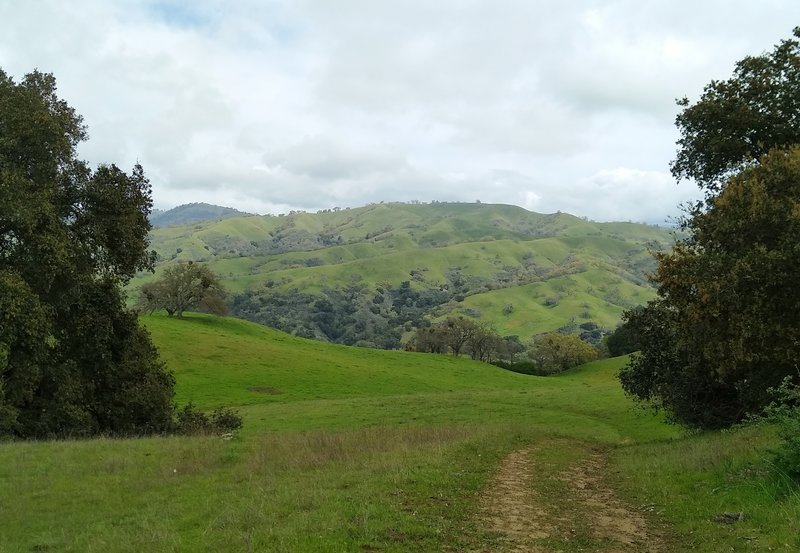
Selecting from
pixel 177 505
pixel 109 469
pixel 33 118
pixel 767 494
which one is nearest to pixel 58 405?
pixel 109 469

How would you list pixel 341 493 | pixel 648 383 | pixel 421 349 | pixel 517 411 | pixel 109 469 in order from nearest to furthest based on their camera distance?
1. pixel 341 493
2. pixel 109 469
3. pixel 648 383
4. pixel 517 411
5. pixel 421 349

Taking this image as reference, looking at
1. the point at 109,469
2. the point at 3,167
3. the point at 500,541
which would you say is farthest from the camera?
the point at 3,167

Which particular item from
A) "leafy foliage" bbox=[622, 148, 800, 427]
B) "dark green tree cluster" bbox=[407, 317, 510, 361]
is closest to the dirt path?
"leafy foliage" bbox=[622, 148, 800, 427]

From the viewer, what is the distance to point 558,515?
44.7 feet

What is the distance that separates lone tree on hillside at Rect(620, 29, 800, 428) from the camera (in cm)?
2072

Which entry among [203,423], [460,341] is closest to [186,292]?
[460,341]

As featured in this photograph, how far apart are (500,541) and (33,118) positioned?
87.2 ft

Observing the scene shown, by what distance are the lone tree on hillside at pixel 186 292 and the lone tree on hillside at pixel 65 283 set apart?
70.8 metres

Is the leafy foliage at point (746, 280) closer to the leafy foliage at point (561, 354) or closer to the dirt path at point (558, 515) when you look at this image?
the dirt path at point (558, 515)

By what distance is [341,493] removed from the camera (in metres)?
14.3

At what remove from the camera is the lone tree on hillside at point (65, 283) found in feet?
79.7

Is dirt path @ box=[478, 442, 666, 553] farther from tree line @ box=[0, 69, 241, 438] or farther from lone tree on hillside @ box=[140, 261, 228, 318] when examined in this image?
lone tree on hillside @ box=[140, 261, 228, 318]

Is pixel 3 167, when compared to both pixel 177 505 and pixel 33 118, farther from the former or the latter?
pixel 177 505

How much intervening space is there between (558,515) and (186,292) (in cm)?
9864
